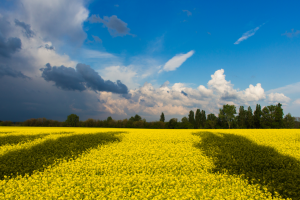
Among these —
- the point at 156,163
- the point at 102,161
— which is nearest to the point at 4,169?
the point at 102,161

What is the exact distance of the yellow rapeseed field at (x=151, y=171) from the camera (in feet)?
29.2

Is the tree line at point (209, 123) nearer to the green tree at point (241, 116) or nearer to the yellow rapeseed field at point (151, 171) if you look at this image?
the green tree at point (241, 116)

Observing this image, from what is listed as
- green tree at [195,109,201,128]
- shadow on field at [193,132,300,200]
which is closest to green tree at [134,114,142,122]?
green tree at [195,109,201,128]

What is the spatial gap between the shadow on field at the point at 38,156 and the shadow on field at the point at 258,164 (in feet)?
40.2

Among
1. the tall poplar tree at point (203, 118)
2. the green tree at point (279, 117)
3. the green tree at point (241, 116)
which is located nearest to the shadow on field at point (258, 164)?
the green tree at point (279, 117)

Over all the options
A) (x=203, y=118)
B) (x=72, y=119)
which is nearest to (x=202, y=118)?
(x=203, y=118)

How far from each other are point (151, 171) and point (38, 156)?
1128 centimetres

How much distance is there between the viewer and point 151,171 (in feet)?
38.5

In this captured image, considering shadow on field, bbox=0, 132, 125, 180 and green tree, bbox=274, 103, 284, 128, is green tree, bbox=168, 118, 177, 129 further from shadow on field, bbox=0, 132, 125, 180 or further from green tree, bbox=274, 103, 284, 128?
shadow on field, bbox=0, 132, 125, 180

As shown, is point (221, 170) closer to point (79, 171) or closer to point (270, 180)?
point (270, 180)

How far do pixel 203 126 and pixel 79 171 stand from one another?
10191 cm

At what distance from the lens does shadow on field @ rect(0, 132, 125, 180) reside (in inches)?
497

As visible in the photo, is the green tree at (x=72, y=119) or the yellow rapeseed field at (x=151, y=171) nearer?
the yellow rapeseed field at (x=151, y=171)

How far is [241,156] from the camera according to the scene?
1480 centimetres
